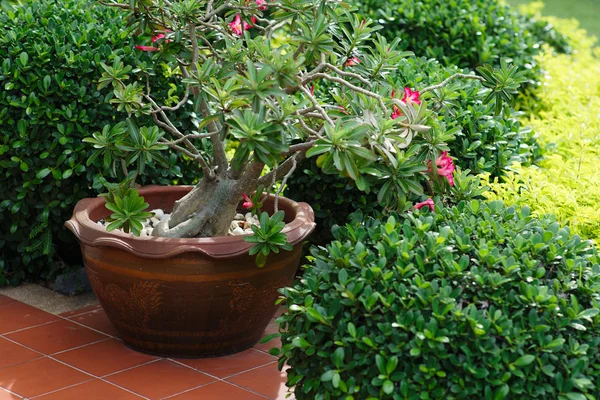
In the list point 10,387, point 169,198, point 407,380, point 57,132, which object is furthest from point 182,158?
point 407,380

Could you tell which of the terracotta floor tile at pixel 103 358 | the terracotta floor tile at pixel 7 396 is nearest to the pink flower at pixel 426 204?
the terracotta floor tile at pixel 103 358

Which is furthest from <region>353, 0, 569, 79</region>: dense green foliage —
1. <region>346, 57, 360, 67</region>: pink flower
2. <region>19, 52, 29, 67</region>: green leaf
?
<region>19, 52, 29, 67</region>: green leaf

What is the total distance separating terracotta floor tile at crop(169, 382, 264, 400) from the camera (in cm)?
363

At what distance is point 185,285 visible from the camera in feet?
12.2

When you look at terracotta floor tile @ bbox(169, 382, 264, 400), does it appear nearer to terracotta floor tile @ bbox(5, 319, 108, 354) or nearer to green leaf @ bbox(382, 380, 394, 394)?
terracotta floor tile @ bbox(5, 319, 108, 354)

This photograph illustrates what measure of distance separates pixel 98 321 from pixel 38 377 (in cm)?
67

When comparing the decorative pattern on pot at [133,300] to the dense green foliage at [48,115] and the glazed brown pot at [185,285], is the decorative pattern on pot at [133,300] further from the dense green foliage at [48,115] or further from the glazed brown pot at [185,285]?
the dense green foliage at [48,115]

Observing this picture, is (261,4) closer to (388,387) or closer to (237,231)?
(237,231)

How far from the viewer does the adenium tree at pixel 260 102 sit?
10.2ft

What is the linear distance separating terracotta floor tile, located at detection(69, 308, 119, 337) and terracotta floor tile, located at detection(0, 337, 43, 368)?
0.38 meters

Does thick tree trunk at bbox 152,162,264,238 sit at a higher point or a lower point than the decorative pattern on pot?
higher

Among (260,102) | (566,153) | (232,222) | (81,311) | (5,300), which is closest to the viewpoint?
(260,102)

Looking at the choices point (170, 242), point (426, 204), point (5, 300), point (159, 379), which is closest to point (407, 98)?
point (426, 204)

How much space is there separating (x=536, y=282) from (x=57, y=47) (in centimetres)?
269
